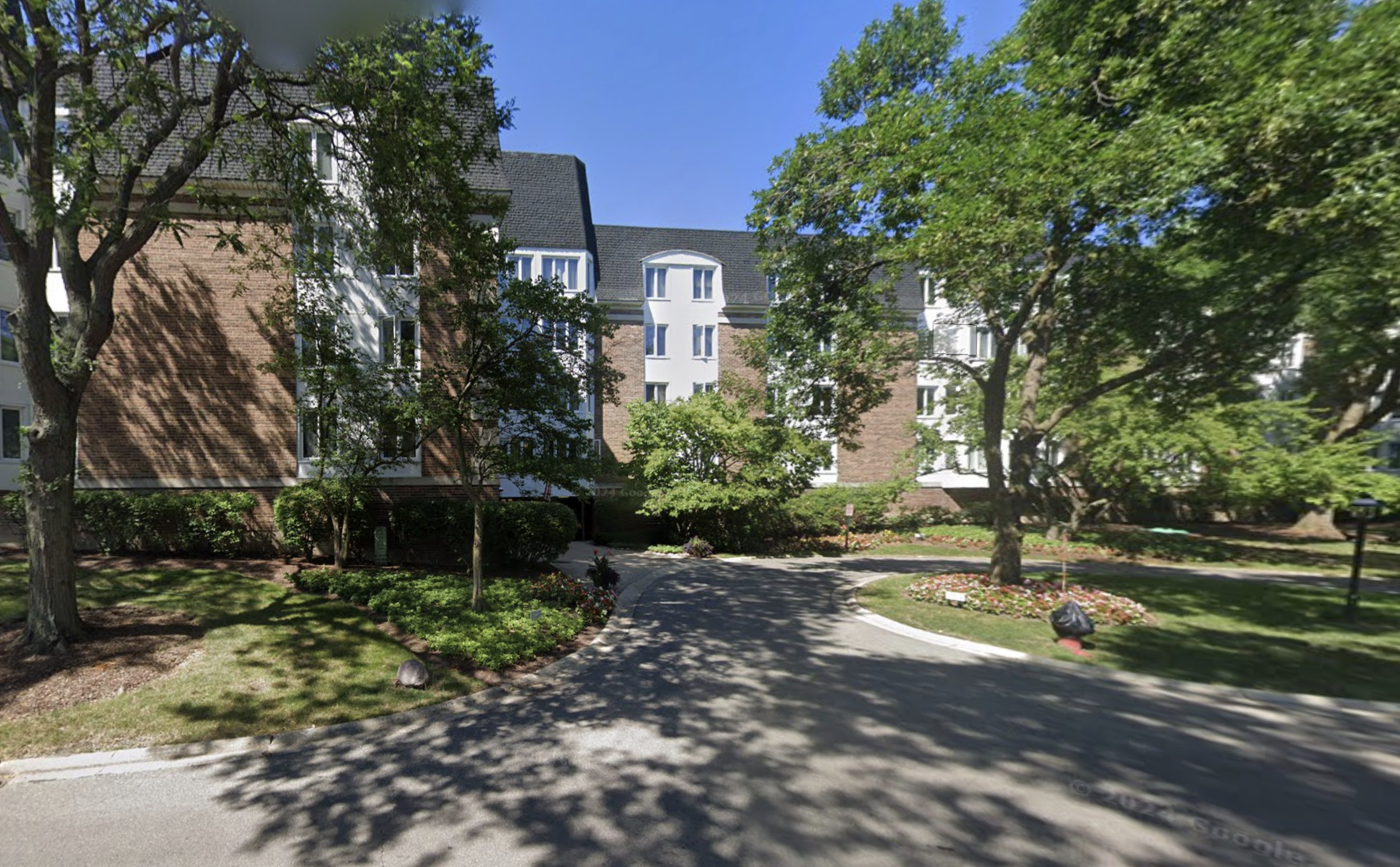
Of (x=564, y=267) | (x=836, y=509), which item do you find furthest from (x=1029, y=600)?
(x=564, y=267)

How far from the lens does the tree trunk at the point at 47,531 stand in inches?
249

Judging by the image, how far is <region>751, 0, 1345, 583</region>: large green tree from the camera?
7566mm

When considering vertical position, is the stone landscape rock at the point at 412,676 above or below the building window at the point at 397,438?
below

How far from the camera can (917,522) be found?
24.6m

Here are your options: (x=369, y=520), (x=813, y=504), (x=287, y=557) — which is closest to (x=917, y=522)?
(x=813, y=504)

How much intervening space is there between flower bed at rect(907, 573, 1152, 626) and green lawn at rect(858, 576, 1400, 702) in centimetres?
32

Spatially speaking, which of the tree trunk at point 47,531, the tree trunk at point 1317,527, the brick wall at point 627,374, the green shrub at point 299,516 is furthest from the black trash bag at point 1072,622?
the tree trunk at point 1317,527

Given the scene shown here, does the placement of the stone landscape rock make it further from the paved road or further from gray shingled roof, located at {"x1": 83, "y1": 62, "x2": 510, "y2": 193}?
gray shingled roof, located at {"x1": 83, "y1": 62, "x2": 510, "y2": 193}

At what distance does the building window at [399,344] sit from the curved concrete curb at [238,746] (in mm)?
5698

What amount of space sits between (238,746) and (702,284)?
82.9 ft

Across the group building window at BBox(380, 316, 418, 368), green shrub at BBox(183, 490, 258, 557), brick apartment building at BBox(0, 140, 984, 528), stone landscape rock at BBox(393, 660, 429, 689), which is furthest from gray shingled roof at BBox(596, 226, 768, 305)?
stone landscape rock at BBox(393, 660, 429, 689)

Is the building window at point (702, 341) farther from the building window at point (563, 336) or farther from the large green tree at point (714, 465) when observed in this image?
the building window at point (563, 336)

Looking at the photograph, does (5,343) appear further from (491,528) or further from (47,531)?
(491,528)

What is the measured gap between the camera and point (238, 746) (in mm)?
4961
